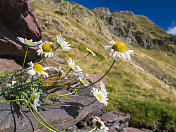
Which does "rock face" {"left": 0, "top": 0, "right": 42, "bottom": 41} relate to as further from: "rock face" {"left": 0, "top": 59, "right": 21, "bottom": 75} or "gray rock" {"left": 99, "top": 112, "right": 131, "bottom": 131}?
"gray rock" {"left": 99, "top": 112, "right": 131, "bottom": 131}

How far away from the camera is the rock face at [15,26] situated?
3309 mm

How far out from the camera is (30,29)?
3.53 m

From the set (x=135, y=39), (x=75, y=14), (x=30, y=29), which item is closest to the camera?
(x=30, y=29)

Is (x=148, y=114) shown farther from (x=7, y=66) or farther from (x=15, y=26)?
(x=15, y=26)

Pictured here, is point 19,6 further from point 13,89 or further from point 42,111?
point 42,111

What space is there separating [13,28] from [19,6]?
2.34ft

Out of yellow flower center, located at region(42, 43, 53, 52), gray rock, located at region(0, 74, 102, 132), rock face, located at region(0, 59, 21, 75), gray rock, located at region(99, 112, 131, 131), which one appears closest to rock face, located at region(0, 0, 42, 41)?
rock face, located at region(0, 59, 21, 75)

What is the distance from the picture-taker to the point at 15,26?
3564 millimetres

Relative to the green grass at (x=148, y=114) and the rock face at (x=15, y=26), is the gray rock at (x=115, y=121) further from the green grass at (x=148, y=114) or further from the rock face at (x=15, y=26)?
the rock face at (x=15, y=26)

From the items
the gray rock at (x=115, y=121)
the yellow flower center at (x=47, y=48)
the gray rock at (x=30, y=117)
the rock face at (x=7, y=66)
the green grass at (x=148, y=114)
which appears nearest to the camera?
the gray rock at (x=30, y=117)

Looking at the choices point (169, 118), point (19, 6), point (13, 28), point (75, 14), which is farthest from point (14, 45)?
point (75, 14)

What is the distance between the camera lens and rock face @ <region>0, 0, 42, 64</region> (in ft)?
10.9

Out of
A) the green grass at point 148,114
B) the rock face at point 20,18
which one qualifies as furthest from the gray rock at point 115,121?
the rock face at point 20,18

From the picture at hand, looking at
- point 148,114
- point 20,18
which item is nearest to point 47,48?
point 20,18
